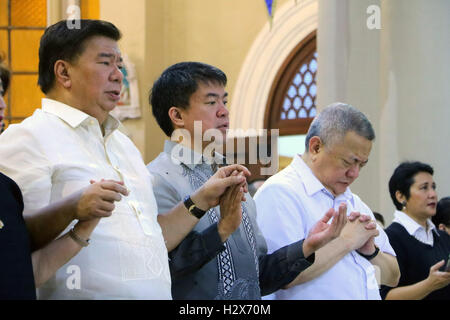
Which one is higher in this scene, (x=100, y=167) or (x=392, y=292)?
(x=100, y=167)

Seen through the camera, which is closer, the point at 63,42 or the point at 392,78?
the point at 63,42

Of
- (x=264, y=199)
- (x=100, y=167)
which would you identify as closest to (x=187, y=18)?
(x=264, y=199)

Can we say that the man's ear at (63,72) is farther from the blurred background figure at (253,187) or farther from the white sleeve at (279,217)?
the blurred background figure at (253,187)

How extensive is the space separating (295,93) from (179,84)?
6.16 metres

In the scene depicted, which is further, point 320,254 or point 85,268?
point 320,254

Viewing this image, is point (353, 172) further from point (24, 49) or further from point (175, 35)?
point (24, 49)

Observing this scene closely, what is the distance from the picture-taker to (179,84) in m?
2.51

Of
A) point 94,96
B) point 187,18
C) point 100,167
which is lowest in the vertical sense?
point 100,167

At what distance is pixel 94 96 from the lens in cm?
210

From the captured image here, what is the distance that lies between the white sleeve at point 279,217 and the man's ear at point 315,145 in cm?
19

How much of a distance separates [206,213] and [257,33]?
255 inches

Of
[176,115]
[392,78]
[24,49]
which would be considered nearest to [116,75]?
[176,115]

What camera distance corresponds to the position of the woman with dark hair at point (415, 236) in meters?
3.77
